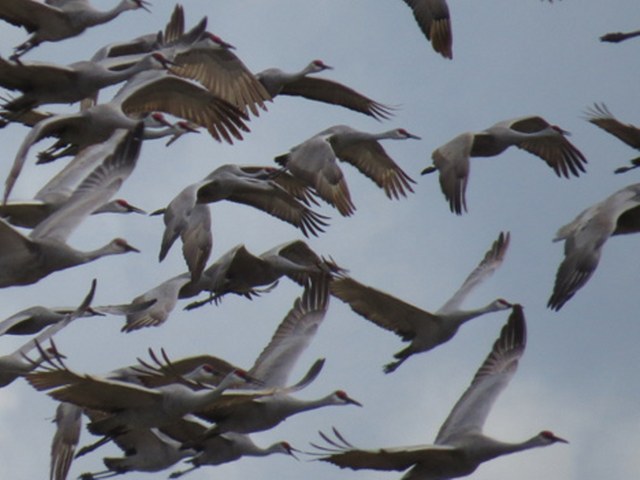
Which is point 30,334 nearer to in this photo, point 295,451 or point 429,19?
point 295,451

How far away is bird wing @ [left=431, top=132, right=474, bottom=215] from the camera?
900 inches

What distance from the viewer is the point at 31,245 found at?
19.6 metres

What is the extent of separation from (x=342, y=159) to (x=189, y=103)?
4.10 m

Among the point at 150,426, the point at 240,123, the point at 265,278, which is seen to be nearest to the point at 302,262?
the point at 265,278

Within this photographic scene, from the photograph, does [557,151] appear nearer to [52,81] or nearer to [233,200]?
[233,200]

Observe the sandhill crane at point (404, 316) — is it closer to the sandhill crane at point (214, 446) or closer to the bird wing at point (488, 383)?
the bird wing at point (488, 383)

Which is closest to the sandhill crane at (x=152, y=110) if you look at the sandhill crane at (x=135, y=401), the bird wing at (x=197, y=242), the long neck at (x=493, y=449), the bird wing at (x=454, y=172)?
the bird wing at (x=197, y=242)

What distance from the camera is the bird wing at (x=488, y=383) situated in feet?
Answer: 67.6

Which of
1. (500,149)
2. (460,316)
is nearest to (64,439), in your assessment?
(460,316)

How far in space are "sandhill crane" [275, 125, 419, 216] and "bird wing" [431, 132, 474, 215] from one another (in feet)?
4.00

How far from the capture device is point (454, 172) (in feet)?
75.1

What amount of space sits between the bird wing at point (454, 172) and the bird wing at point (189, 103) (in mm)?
1946

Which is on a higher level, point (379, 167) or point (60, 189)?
point (379, 167)

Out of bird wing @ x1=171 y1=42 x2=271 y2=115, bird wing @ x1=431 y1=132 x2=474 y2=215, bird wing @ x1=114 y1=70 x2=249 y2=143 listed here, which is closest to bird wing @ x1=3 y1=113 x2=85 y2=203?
bird wing @ x1=114 y1=70 x2=249 y2=143
